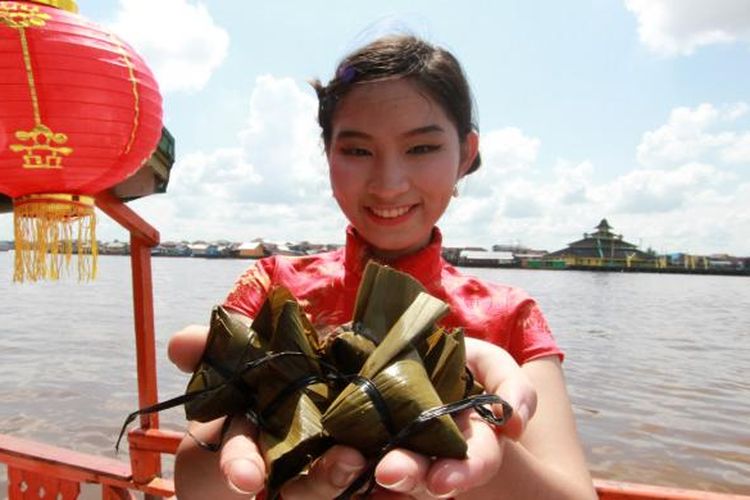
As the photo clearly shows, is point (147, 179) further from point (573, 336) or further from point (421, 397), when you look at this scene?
point (573, 336)

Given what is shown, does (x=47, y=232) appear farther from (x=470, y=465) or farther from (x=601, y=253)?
(x=601, y=253)

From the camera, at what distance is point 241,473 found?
0.78 meters

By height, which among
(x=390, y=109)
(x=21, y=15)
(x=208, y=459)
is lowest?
(x=208, y=459)

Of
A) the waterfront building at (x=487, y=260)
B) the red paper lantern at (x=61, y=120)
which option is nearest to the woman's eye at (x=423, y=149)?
the red paper lantern at (x=61, y=120)

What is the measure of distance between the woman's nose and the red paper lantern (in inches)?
52.2

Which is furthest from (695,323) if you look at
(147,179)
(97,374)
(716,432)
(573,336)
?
(147,179)

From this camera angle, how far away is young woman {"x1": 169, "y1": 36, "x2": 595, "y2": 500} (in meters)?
1.07

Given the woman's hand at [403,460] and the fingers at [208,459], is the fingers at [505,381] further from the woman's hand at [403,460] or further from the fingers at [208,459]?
the fingers at [208,459]

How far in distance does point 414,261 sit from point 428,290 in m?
0.09

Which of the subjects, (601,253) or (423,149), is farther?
(601,253)

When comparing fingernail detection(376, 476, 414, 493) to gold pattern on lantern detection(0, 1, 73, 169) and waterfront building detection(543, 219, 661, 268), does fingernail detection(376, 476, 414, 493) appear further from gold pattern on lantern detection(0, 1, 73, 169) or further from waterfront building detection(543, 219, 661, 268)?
waterfront building detection(543, 219, 661, 268)

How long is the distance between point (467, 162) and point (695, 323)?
74.1 feet

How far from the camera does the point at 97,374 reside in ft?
37.9

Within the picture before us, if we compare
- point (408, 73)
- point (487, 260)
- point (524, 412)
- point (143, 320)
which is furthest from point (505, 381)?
point (487, 260)
